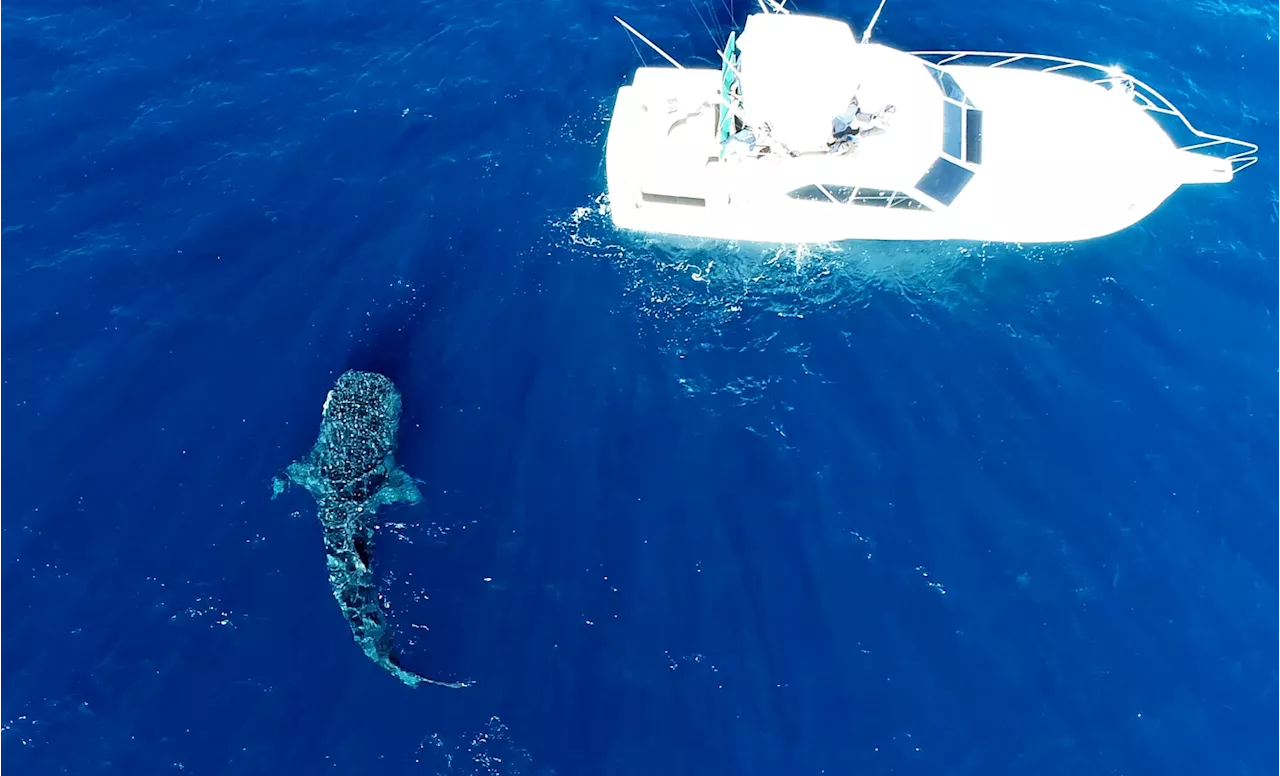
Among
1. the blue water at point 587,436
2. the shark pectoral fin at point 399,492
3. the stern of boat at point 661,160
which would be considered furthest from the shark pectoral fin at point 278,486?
the stern of boat at point 661,160

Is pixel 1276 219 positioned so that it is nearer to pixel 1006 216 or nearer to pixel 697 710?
pixel 1006 216

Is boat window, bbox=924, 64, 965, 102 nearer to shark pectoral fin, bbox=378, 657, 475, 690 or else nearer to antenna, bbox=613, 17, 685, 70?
antenna, bbox=613, 17, 685, 70

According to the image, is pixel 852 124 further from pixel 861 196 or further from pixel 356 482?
pixel 356 482

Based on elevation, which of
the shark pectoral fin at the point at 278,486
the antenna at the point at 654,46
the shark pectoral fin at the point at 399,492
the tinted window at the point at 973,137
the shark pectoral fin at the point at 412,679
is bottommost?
the shark pectoral fin at the point at 412,679

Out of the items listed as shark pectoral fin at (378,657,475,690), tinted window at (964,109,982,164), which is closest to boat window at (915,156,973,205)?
tinted window at (964,109,982,164)

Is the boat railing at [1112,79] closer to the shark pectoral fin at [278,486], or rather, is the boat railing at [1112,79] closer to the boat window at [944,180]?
the boat window at [944,180]

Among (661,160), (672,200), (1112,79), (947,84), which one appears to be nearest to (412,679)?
(672,200)

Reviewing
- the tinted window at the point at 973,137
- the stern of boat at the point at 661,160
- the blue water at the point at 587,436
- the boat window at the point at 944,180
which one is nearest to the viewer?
the blue water at the point at 587,436

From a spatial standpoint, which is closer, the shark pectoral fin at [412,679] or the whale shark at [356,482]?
the shark pectoral fin at [412,679]
